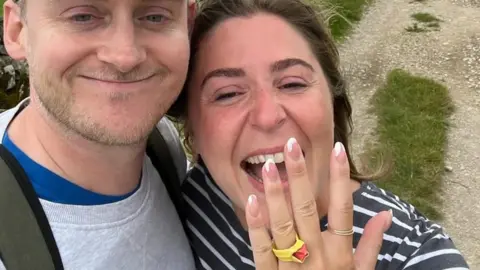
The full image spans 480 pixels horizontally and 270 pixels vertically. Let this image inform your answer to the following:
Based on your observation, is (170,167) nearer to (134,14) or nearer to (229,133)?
(229,133)

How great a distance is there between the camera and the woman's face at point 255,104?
234 centimetres

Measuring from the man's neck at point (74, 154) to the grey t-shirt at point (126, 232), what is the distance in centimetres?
8

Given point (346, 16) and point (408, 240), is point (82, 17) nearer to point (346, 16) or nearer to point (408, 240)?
point (408, 240)

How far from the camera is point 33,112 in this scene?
230 centimetres

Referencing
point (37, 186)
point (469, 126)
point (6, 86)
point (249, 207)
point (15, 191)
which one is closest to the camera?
point (249, 207)

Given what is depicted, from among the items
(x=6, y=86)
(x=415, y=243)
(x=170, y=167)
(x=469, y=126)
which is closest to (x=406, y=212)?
(x=415, y=243)

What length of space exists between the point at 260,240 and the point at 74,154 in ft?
2.56

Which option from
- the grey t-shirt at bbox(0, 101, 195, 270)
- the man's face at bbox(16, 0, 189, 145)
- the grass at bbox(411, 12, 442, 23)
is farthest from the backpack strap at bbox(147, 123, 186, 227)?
the grass at bbox(411, 12, 442, 23)

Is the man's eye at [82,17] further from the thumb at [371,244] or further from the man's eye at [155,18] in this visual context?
the thumb at [371,244]

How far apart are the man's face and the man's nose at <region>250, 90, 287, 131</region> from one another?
33 cm

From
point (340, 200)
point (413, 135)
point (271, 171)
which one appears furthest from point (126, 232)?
point (413, 135)

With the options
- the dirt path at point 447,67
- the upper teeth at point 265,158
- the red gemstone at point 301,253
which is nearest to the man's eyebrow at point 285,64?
the upper teeth at point 265,158

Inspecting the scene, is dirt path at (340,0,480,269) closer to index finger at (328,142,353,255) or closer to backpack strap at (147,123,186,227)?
backpack strap at (147,123,186,227)

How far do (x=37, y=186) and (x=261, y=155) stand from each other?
83cm
